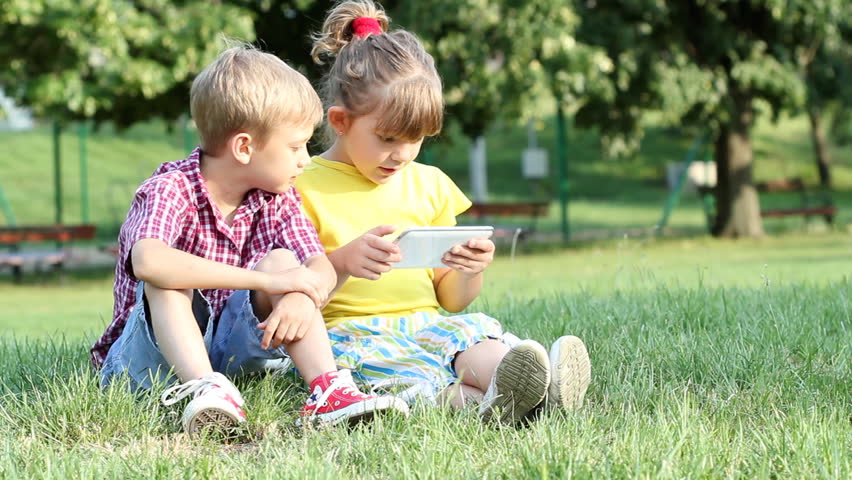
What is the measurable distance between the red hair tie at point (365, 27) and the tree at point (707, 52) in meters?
9.79

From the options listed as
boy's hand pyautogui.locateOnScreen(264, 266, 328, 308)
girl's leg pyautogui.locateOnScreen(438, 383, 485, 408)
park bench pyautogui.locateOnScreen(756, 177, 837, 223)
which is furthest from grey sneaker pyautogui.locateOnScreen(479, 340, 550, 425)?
park bench pyautogui.locateOnScreen(756, 177, 837, 223)

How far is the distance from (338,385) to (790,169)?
119 ft

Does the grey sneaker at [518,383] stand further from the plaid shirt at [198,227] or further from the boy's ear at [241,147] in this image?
the boy's ear at [241,147]

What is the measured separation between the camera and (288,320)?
9.43ft

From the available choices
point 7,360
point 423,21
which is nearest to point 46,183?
point 423,21

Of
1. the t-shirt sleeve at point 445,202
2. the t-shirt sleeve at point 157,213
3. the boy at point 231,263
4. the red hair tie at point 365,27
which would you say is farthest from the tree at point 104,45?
the t-shirt sleeve at point 157,213

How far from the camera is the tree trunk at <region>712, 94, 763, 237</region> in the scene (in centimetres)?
1563

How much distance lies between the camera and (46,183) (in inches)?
1029

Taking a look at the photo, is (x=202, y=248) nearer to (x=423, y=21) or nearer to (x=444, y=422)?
(x=444, y=422)

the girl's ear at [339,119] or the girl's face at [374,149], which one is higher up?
the girl's ear at [339,119]

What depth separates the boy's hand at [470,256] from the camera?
10.0ft

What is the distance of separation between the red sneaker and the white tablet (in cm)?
38

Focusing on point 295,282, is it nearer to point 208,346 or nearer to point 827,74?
point 208,346

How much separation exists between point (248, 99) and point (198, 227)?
0.43 meters
